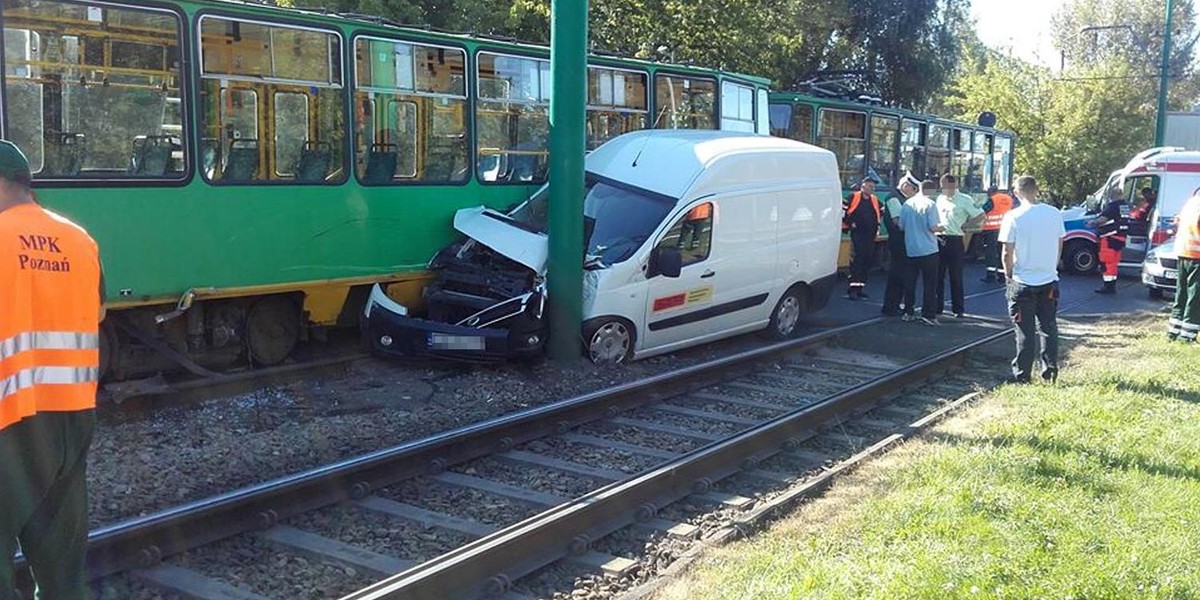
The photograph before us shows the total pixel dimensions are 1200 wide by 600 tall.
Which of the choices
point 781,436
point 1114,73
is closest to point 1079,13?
point 1114,73

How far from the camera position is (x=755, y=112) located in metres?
16.6

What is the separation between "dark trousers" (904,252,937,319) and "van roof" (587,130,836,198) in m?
2.05

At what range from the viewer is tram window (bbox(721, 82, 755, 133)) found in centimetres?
1554

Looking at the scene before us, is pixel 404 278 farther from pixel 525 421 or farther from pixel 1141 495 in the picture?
pixel 1141 495

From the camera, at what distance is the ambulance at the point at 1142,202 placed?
67.5ft

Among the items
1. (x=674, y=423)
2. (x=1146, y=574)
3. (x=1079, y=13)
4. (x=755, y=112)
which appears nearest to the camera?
(x=1146, y=574)

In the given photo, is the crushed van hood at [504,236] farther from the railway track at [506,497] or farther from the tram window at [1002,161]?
the tram window at [1002,161]

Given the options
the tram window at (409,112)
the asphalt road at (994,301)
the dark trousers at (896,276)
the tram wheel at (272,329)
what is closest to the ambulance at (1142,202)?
the asphalt road at (994,301)

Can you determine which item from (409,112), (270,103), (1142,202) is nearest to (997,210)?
(1142,202)

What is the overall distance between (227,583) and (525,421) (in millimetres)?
2947

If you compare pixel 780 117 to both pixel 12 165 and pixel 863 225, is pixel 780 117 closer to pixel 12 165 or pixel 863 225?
pixel 863 225

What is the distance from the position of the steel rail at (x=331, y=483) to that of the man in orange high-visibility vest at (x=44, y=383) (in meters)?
1.05

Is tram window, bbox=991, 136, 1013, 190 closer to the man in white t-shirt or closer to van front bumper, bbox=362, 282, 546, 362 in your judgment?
the man in white t-shirt

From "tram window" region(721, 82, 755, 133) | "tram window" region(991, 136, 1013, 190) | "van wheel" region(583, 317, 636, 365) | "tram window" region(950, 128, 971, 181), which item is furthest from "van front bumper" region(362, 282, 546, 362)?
"tram window" region(991, 136, 1013, 190)
